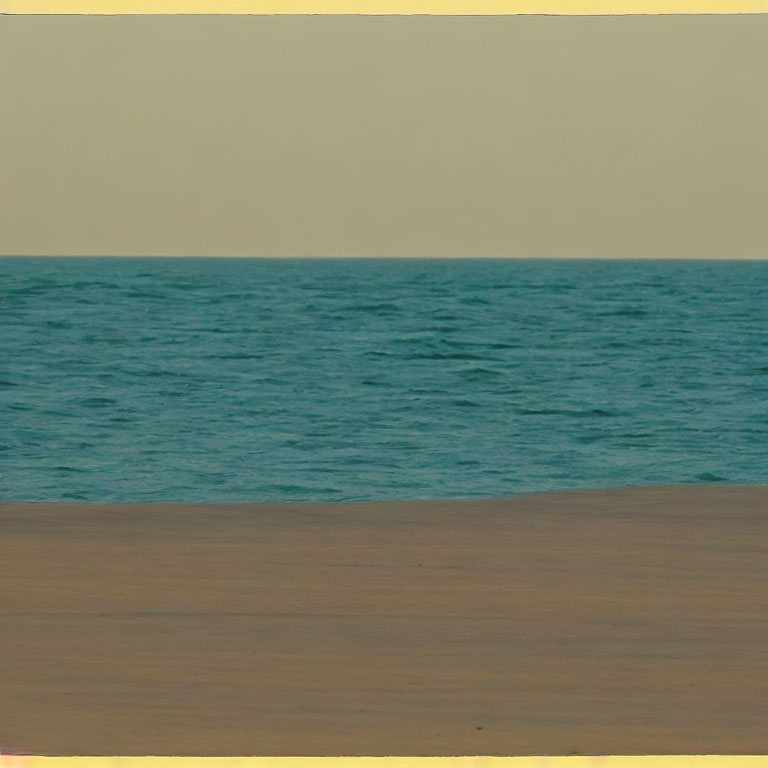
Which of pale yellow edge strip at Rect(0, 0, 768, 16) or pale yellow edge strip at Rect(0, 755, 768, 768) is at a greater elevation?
pale yellow edge strip at Rect(0, 0, 768, 16)

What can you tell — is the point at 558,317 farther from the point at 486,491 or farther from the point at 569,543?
the point at 569,543

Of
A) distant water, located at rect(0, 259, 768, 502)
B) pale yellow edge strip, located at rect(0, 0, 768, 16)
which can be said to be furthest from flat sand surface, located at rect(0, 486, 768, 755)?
distant water, located at rect(0, 259, 768, 502)

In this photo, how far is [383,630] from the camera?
12.4 ft

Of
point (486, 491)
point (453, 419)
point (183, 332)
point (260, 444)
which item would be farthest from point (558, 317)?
point (486, 491)

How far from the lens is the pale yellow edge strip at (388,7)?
1.42 meters

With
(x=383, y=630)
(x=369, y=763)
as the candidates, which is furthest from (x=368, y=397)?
(x=369, y=763)

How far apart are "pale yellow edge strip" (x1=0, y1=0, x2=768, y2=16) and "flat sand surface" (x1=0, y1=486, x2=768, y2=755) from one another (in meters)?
1.59

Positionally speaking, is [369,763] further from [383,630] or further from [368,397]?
[368,397]

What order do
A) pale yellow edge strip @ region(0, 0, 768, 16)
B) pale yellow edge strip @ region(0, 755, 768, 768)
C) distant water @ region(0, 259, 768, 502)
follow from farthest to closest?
distant water @ region(0, 259, 768, 502)
pale yellow edge strip @ region(0, 0, 768, 16)
pale yellow edge strip @ region(0, 755, 768, 768)

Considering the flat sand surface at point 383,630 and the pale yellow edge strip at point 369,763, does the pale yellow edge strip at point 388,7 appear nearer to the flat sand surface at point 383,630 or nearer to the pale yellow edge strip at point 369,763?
the pale yellow edge strip at point 369,763

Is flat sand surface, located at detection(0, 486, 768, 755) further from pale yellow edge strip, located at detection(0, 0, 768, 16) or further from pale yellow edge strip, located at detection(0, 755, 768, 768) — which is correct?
pale yellow edge strip, located at detection(0, 0, 768, 16)

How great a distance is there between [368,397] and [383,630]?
14161 millimetres

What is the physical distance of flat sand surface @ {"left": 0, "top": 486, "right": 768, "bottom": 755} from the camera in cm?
288

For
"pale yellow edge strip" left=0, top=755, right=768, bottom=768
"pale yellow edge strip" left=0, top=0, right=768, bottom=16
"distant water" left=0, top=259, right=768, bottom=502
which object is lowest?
"pale yellow edge strip" left=0, top=755, right=768, bottom=768
